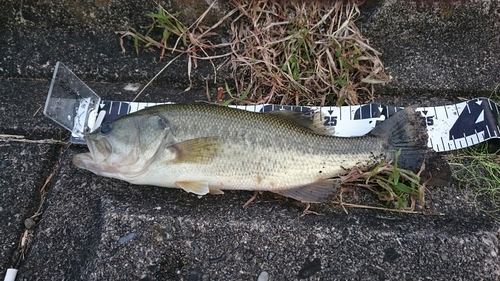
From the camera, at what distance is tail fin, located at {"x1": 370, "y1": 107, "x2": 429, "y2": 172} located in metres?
2.79

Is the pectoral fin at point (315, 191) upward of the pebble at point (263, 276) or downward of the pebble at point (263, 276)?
upward

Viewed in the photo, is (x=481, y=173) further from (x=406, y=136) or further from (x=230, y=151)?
(x=230, y=151)

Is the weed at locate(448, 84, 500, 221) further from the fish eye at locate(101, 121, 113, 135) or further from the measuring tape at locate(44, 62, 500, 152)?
the fish eye at locate(101, 121, 113, 135)

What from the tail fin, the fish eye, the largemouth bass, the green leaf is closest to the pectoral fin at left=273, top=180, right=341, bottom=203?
the largemouth bass

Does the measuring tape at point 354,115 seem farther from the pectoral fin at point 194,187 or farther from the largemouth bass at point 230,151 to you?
the pectoral fin at point 194,187

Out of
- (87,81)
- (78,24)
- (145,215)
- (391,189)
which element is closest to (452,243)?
(391,189)

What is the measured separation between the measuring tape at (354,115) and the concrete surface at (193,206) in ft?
0.62

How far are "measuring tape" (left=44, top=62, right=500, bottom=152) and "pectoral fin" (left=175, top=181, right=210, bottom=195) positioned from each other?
2.92 feet

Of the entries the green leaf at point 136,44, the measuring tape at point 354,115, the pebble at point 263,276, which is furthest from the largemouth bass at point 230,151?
the green leaf at point 136,44

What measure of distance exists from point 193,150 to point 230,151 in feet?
0.78

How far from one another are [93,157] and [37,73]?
131 cm

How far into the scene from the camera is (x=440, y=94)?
11.4ft

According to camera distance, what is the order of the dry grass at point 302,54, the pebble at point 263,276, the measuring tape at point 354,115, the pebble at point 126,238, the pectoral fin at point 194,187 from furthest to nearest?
the dry grass at point 302,54 < the measuring tape at point 354,115 < the pectoral fin at point 194,187 < the pebble at point 126,238 < the pebble at point 263,276

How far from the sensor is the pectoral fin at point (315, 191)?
2.70 meters
